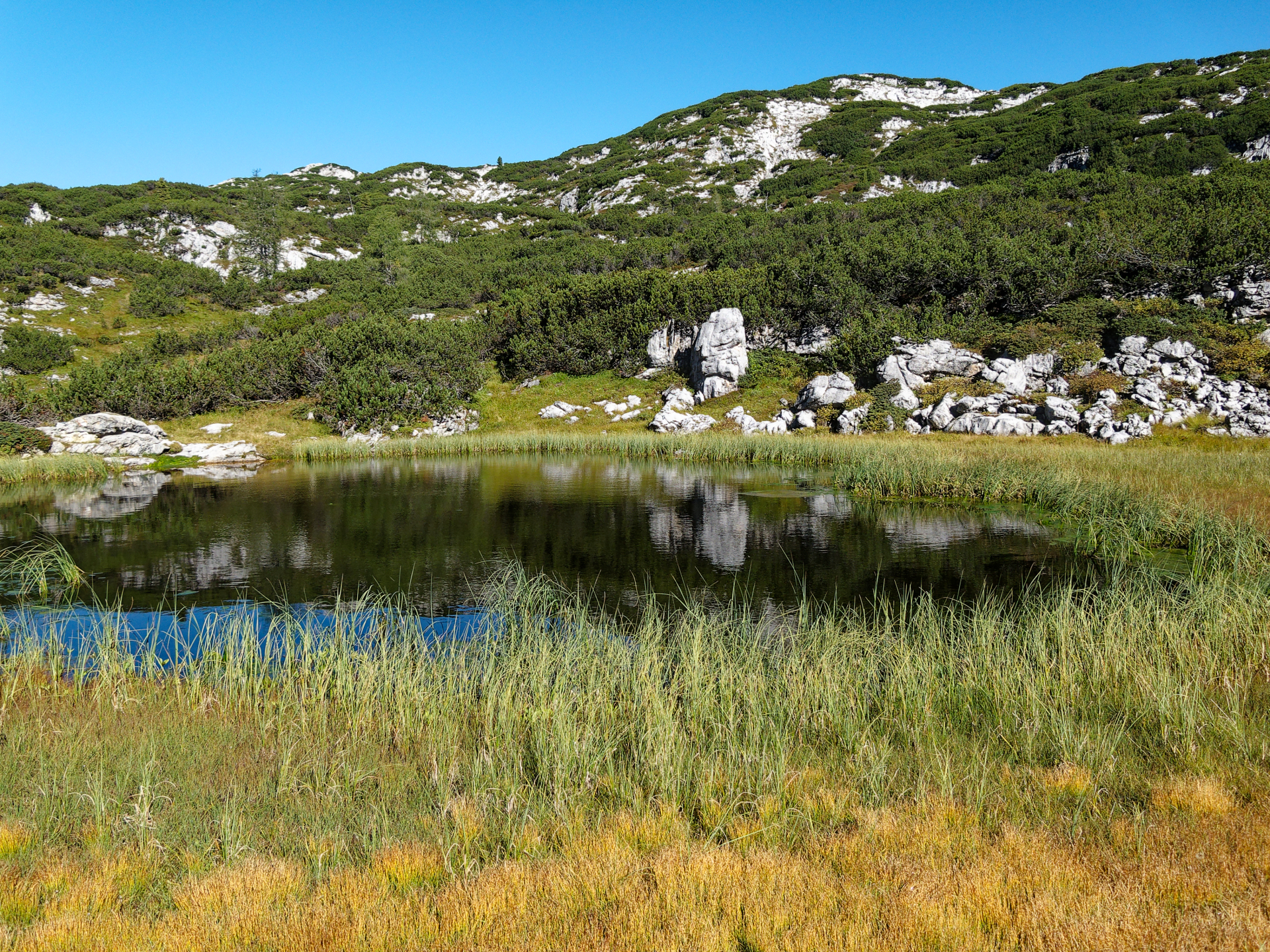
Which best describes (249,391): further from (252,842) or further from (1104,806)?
(1104,806)

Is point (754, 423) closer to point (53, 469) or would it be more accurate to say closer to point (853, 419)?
point (853, 419)

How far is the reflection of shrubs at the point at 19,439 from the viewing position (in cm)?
3625

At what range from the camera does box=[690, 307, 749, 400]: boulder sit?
55.8 meters

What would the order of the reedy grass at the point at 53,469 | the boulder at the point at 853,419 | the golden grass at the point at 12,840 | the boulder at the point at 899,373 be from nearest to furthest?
1. the golden grass at the point at 12,840
2. the reedy grass at the point at 53,469
3. the boulder at the point at 853,419
4. the boulder at the point at 899,373

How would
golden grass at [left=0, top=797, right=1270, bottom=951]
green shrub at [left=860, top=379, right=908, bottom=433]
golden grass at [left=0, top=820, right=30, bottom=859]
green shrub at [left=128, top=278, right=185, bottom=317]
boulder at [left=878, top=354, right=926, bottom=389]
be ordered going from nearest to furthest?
golden grass at [left=0, top=797, right=1270, bottom=951]
golden grass at [left=0, top=820, right=30, bottom=859]
green shrub at [left=860, top=379, right=908, bottom=433]
boulder at [left=878, top=354, right=926, bottom=389]
green shrub at [left=128, top=278, right=185, bottom=317]

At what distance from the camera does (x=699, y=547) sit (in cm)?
1720

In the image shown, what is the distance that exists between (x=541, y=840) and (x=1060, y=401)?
42.2m

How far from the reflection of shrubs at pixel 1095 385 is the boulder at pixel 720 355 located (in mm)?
23826

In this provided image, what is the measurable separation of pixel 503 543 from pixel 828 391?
36.4 m

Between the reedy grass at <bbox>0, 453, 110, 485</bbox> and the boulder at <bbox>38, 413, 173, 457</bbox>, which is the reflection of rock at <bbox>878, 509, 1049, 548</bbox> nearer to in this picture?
the reedy grass at <bbox>0, 453, 110, 485</bbox>

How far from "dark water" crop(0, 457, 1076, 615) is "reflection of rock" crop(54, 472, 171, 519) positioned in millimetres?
169

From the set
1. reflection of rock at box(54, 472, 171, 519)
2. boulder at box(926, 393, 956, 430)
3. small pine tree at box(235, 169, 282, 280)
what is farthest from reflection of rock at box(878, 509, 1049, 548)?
small pine tree at box(235, 169, 282, 280)

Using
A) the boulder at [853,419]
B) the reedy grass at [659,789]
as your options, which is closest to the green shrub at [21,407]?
the reedy grass at [659,789]

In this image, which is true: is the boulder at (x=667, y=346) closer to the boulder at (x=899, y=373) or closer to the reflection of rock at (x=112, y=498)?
the boulder at (x=899, y=373)
